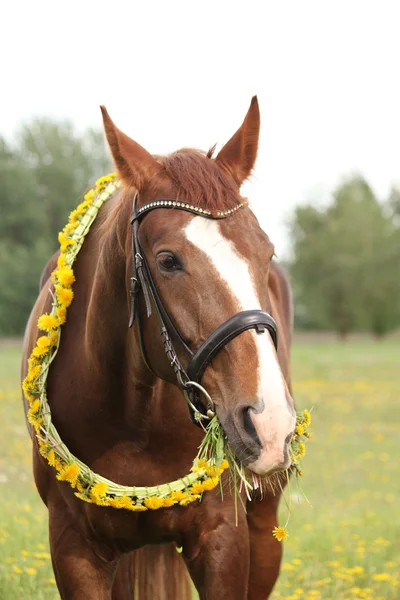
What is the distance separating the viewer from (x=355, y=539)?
22.8 ft

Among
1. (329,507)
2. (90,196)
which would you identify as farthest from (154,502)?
(329,507)

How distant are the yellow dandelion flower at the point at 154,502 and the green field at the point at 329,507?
0.59m

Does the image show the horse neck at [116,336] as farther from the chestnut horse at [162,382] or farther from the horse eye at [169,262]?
the horse eye at [169,262]

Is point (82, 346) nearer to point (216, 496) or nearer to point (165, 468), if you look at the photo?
point (165, 468)

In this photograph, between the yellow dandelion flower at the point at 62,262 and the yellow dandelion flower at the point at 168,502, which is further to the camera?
the yellow dandelion flower at the point at 62,262

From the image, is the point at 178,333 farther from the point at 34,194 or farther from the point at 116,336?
the point at 34,194

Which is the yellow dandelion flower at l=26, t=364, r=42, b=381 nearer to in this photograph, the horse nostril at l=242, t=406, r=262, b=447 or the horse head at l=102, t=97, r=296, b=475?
the horse head at l=102, t=97, r=296, b=475

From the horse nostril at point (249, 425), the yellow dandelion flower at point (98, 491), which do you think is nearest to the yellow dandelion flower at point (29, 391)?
the yellow dandelion flower at point (98, 491)

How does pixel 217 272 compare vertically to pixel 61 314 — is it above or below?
below

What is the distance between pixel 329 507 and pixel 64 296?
243 inches

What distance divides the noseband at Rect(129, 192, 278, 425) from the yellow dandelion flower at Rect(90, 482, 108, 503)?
23.7 inches

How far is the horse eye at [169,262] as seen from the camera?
264 cm

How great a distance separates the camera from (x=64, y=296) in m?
3.47

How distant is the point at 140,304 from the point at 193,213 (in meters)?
0.42
